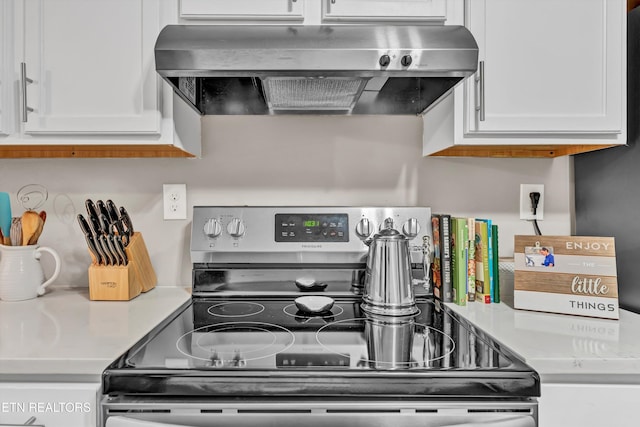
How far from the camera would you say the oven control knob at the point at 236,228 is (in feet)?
4.47

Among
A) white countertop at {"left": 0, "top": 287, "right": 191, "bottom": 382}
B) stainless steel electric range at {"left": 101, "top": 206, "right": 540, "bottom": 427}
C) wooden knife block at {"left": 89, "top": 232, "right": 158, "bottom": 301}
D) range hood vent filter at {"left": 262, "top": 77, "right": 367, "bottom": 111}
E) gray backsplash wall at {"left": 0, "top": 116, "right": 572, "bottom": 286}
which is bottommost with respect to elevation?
stainless steel electric range at {"left": 101, "top": 206, "right": 540, "bottom": 427}

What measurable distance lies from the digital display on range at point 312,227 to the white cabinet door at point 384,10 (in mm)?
597

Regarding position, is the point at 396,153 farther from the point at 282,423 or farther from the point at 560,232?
the point at 282,423

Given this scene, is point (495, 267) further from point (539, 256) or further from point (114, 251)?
point (114, 251)

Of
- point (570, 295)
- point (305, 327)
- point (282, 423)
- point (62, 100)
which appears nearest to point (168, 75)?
point (62, 100)

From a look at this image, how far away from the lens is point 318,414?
78cm

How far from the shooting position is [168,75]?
1.02 meters

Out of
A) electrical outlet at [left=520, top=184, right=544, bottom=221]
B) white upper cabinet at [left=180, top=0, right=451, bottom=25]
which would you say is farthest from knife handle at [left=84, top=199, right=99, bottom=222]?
electrical outlet at [left=520, top=184, right=544, bottom=221]

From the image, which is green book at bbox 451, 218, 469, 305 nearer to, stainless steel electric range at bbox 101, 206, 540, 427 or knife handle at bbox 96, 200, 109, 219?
stainless steel electric range at bbox 101, 206, 540, 427

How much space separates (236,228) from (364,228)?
1.37 feet

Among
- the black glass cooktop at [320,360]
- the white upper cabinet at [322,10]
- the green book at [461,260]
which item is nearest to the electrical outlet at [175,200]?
the black glass cooktop at [320,360]

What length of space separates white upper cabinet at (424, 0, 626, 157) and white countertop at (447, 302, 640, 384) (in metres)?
0.51

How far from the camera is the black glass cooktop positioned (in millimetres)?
775

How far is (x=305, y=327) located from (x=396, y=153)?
75 centimetres
